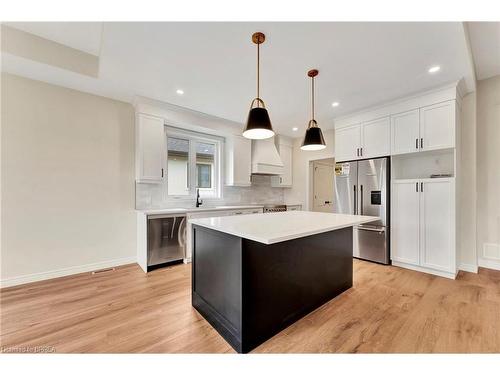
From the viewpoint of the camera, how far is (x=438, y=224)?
118 inches

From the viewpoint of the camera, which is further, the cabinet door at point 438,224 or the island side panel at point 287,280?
the cabinet door at point 438,224

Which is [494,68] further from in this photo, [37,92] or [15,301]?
[15,301]

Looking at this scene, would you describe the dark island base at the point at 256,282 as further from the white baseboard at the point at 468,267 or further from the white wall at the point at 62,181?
the white baseboard at the point at 468,267

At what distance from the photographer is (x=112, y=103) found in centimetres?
341

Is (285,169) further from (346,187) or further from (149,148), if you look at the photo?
(149,148)

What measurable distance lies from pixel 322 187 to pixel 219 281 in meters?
4.53

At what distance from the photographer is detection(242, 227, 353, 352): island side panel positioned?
1.63 metres

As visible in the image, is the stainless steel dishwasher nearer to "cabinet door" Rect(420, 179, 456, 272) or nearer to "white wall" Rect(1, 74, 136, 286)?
"white wall" Rect(1, 74, 136, 286)

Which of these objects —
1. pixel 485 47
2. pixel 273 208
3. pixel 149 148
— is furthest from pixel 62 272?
pixel 485 47

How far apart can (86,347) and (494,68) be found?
18.1ft

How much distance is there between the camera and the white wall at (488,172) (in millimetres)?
3084

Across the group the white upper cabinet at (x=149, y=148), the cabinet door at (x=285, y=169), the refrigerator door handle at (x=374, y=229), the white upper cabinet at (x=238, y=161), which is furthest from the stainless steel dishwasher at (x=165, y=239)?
the refrigerator door handle at (x=374, y=229)

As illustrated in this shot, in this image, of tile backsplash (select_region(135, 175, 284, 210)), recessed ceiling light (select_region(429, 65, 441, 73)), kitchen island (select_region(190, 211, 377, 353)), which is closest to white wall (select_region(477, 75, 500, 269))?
recessed ceiling light (select_region(429, 65, 441, 73))
